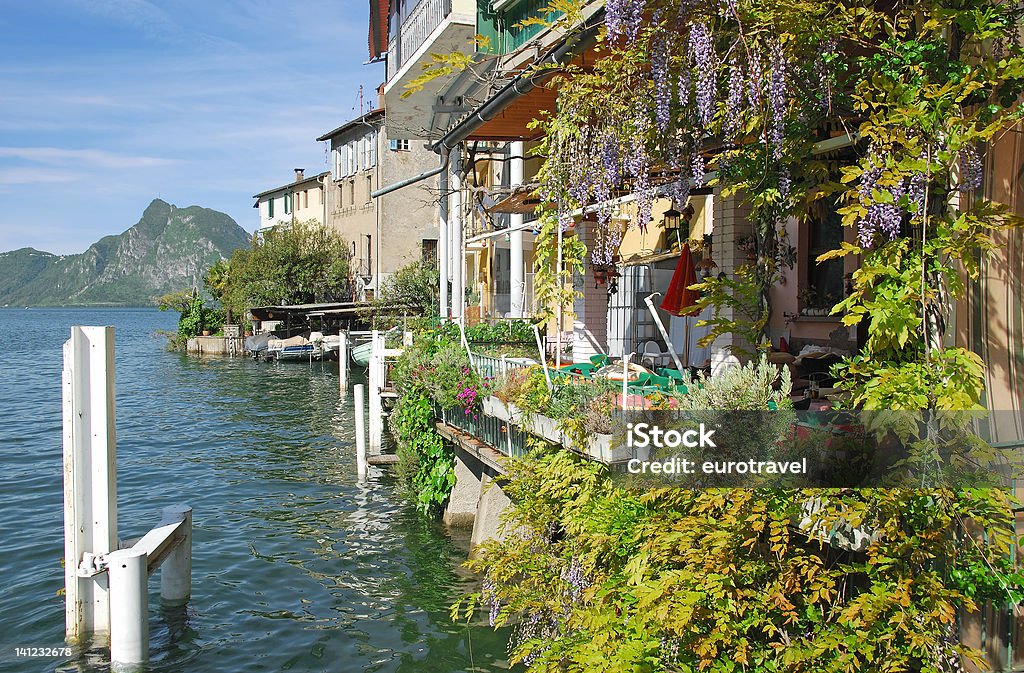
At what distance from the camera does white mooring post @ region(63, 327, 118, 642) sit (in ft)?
26.0

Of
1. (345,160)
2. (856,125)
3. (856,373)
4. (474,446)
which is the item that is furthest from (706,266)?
(345,160)

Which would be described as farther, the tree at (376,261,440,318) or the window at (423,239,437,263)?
the window at (423,239,437,263)

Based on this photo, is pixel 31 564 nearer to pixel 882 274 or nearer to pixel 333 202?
pixel 882 274

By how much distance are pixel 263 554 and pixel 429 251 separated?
30.3 m

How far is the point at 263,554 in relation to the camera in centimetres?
1209

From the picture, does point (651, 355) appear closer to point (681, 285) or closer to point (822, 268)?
point (681, 285)

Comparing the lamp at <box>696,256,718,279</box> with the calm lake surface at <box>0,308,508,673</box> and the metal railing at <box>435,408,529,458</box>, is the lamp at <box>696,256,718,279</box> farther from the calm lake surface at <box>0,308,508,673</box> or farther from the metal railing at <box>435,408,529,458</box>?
the calm lake surface at <box>0,308,508,673</box>

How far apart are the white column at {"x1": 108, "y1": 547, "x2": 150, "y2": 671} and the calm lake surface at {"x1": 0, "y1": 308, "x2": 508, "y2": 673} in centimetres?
44

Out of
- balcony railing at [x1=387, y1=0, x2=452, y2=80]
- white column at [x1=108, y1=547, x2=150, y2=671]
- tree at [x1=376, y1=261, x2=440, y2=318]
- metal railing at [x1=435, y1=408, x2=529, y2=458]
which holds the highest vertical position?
balcony railing at [x1=387, y1=0, x2=452, y2=80]

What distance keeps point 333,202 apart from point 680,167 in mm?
49321

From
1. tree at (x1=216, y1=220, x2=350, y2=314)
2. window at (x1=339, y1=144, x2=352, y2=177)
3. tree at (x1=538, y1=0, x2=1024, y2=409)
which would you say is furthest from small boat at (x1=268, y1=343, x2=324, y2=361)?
tree at (x1=538, y1=0, x2=1024, y2=409)

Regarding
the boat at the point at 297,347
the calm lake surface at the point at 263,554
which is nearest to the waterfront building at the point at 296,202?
the boat at the point at 297,347

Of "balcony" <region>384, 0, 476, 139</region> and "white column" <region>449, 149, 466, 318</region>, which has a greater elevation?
"balcony" <region>384, 0, 476, 139</region>

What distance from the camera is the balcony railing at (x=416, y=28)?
54.6ft
